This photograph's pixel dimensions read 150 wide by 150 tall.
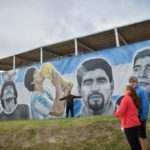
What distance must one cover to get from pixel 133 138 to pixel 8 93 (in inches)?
610

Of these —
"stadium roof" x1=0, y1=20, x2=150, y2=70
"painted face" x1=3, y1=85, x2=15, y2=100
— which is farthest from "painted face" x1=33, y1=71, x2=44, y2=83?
Answer: "painted face" x1=3, y1=85, x2=15, y2=100

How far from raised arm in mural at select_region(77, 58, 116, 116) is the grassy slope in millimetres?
4682

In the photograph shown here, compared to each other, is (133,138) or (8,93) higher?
(8,93)

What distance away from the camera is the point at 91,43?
1897cm

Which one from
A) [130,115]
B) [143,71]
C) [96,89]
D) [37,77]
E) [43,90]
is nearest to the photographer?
[130,115]

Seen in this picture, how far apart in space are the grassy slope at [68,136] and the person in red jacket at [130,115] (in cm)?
241

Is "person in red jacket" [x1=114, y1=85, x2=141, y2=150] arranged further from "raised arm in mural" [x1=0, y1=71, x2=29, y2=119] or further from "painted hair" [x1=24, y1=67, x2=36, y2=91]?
"raised arm in mural" [x1=0, y1=71, x2=29, y2=119]

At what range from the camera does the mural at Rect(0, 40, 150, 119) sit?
14635 millimetres

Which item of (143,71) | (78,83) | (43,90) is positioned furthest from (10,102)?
(143,71)

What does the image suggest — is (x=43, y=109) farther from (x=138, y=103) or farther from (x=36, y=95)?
(x=138, y=103)

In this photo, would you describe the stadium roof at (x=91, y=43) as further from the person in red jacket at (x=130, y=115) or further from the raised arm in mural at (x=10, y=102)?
the person in red jacket at (x=130, y=115)

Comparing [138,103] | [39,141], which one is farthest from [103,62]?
[138,103]

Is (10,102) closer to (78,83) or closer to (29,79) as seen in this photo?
(29,79)

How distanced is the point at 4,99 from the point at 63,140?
1204cm
